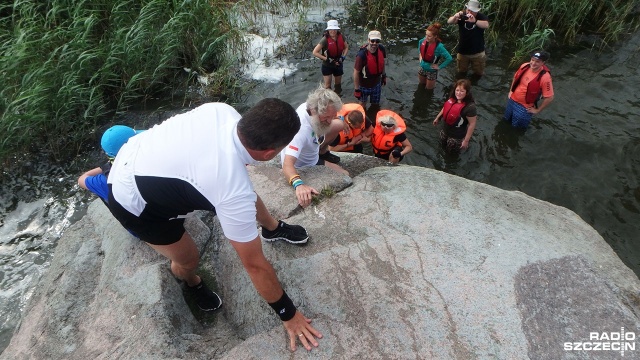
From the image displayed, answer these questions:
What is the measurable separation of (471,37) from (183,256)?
21.1ft

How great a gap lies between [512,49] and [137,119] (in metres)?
7.36

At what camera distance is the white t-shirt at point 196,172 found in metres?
2.20

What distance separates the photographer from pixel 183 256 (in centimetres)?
306

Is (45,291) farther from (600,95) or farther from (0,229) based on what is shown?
(600,95)

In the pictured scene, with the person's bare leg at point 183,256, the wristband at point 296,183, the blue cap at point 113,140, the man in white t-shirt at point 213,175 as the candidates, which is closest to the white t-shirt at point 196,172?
the man in white t-shirt at point 213,175

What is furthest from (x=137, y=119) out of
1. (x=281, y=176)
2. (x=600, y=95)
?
(x=600, y=95)

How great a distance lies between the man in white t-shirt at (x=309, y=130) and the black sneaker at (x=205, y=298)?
1091mm

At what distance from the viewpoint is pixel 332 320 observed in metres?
2.82

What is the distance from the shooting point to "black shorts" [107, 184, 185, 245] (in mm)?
2676

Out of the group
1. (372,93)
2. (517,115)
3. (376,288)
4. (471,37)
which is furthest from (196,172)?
(471,37)

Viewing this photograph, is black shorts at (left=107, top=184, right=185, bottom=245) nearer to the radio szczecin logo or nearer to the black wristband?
the black wristband

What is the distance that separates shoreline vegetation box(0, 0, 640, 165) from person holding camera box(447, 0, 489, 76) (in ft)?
3.22

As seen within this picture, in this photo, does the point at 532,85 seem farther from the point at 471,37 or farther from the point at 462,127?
the point at 471,37

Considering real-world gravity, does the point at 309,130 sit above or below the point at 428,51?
above
